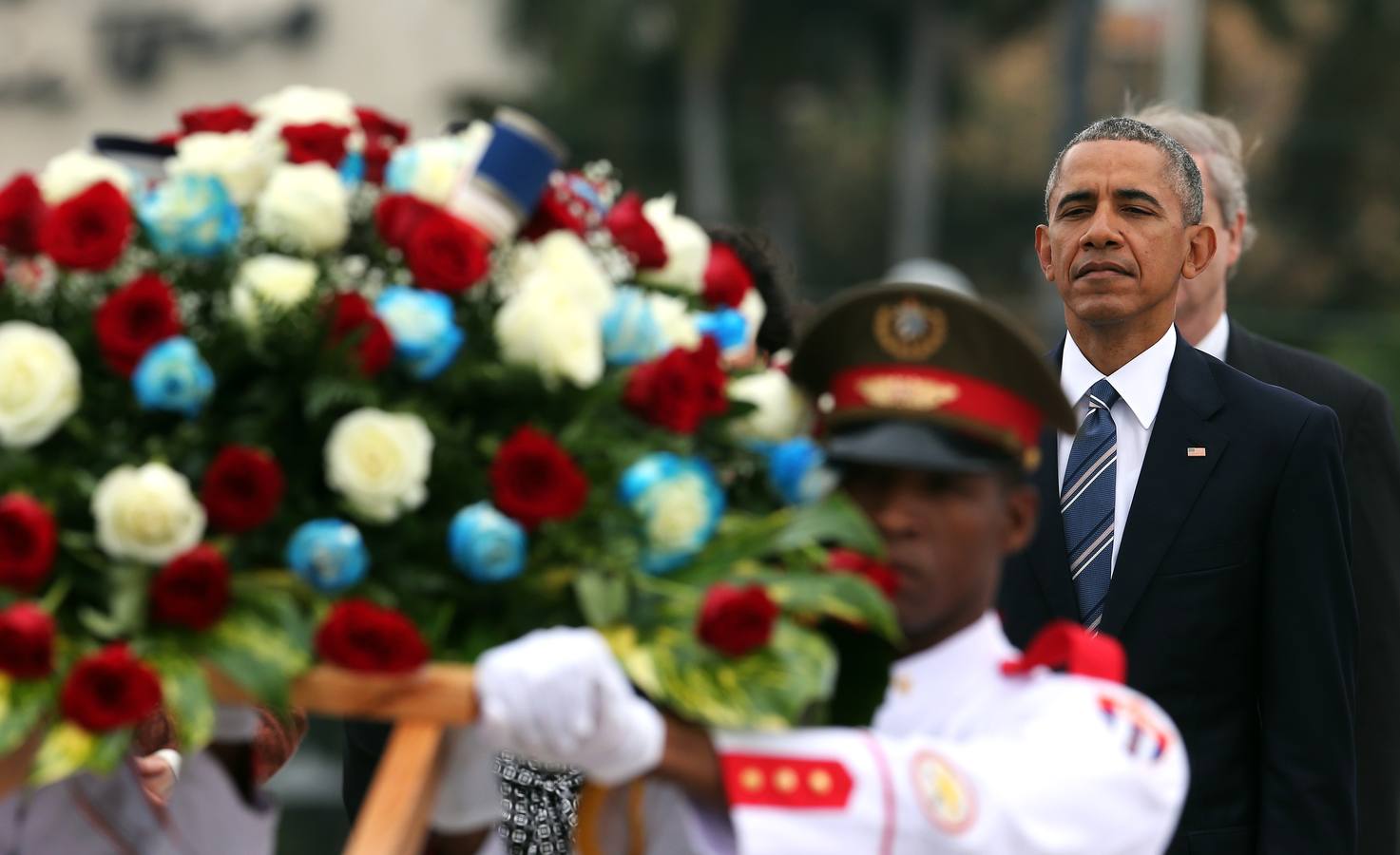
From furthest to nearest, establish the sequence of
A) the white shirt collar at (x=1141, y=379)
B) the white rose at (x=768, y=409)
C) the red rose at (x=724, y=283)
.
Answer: the white shirt collar at (x=1141, y=379)
the red rose at (x=724, y=283)
the white rose at (x=768, y=409)

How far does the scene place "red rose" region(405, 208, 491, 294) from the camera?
283cm

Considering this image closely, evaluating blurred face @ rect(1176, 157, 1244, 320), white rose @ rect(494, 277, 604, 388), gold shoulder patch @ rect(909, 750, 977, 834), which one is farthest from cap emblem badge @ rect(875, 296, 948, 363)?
blurred face @ rect(1176, 157, 1244, 320)

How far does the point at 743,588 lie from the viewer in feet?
8.95

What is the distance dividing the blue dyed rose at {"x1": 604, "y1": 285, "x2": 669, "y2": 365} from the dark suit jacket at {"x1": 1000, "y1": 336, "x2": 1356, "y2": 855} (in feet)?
4.52

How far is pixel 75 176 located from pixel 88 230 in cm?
18

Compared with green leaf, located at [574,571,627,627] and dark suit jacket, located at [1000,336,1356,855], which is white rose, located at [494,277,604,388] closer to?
green leaf, located at [574,571,627,627]

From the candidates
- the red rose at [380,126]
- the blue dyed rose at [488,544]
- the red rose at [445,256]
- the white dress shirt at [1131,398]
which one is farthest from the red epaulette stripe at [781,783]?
the white dress shirt at [1131,398]

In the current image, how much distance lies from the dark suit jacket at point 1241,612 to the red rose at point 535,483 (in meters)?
1.55

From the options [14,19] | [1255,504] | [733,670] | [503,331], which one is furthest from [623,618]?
[14,19]

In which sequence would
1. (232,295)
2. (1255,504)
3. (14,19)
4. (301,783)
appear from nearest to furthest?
(232,295)
(1255,504)
(301,783)
(14,19)

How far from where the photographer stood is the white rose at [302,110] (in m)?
3.12

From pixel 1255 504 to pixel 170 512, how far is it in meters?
2.15

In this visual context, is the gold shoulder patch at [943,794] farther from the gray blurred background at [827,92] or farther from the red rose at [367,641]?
the gray blurred background at [827,92]

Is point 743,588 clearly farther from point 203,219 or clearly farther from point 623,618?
point 203,219
